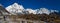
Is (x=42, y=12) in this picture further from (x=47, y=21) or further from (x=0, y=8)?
(x=0, y=8)

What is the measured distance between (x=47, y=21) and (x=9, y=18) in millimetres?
655

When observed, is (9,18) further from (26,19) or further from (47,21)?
(47,21)

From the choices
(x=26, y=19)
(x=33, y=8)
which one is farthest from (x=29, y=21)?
(x=33, y=8)

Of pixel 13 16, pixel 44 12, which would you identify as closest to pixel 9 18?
pixel 13 16

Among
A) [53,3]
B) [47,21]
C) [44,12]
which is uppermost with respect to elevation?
[53,3]

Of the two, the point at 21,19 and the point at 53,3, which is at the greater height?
the point at 53,3

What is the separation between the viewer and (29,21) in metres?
2.32

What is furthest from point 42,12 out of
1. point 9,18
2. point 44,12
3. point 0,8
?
point 0,8

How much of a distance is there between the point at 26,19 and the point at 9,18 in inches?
11.5

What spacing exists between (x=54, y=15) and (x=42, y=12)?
0.21 m

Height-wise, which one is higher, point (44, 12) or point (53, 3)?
point (53, 3)

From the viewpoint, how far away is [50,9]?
234 centimetres

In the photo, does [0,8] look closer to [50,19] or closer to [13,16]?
[13,16]

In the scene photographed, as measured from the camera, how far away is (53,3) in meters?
2.37
